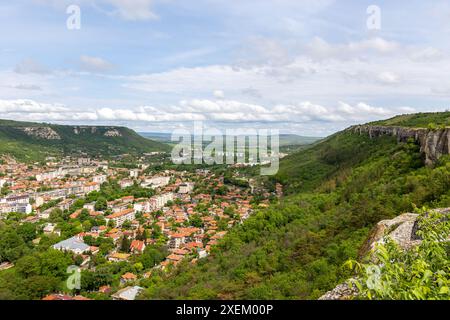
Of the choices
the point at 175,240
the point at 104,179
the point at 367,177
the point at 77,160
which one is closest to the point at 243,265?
the point at 367,177

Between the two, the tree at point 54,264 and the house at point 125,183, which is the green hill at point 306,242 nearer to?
the tree at point 54,264

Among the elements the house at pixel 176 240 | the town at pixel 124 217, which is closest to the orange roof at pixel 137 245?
the town at pixel 124 217

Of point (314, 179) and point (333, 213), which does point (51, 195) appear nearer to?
point (314, 179)

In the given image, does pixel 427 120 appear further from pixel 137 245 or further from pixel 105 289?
pixel 105 289

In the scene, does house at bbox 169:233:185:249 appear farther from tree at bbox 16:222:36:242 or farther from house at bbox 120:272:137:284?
tree at bbox 16:222:36:242

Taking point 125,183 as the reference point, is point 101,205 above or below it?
below

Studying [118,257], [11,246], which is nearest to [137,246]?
[118,257]
